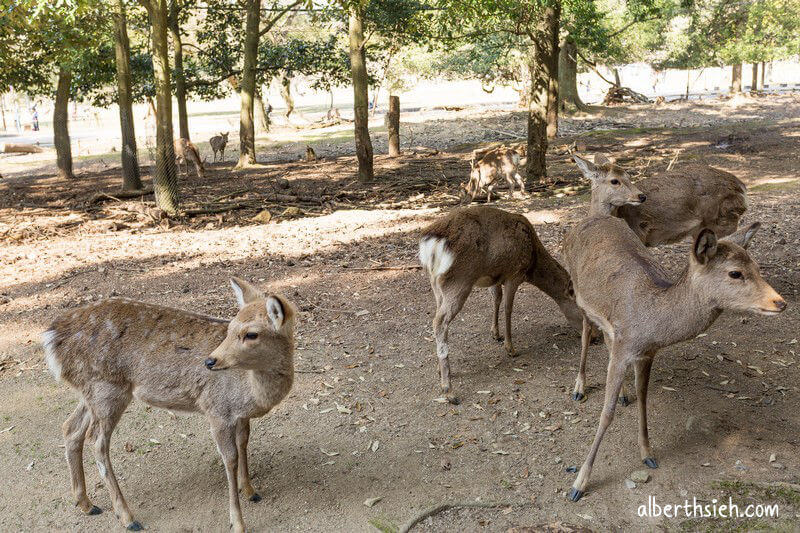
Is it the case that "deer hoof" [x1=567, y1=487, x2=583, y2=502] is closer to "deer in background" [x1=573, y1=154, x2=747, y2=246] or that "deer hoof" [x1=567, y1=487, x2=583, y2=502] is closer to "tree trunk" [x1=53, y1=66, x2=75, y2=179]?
"deer in background" [x1=573, y1=154, x2=747, y2=246]

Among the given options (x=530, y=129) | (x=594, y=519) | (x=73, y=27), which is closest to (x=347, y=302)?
(x=594, y=519)

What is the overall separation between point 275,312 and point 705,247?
92.2 inches

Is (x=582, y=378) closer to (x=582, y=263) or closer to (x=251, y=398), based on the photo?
(x=582, y=263)

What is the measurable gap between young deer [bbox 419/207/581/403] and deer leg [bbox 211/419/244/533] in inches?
72.6

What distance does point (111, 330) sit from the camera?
4188 millimetres

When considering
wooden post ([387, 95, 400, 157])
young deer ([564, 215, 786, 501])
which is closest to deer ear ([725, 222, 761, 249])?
young deer ([564, 215, 786, 501])

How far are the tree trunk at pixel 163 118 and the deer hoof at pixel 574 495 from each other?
30.4 feet

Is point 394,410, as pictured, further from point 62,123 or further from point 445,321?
point 62,123

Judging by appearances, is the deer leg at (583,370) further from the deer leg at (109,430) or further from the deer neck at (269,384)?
the deer leg at (109,430)

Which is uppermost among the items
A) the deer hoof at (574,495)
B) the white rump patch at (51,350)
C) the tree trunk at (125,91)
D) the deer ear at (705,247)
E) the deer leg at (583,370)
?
the tree trunk at (125,91)

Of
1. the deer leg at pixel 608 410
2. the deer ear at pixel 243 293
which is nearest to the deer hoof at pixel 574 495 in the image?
the deer leg at pixel 608 410

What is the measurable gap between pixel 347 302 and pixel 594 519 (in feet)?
12.7

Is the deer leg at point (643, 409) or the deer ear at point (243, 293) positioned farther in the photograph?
the deer leg at point (643, 409)

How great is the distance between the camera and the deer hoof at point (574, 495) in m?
4.15
